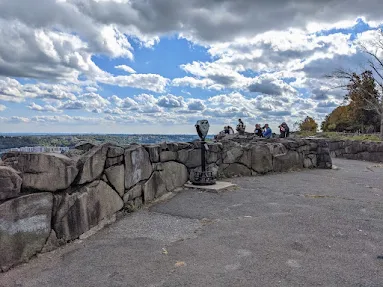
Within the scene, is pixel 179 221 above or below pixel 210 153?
below

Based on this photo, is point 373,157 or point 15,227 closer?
point 15,227

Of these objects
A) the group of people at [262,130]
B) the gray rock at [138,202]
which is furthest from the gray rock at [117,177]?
the group of people at [262,130]


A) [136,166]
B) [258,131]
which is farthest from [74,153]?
[258,131]

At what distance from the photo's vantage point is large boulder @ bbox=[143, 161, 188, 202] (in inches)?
266

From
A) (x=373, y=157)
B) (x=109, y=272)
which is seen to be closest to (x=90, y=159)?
(x=109, y=272)

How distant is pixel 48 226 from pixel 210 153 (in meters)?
5.72

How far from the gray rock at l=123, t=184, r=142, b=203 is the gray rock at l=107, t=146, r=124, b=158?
683mm

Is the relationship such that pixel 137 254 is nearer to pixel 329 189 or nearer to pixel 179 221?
pixel 179 221

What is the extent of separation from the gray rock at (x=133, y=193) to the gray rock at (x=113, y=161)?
578 mm

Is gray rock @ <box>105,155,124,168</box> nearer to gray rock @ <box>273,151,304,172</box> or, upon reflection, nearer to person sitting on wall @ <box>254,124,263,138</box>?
gray rock @ <box>273,151,304,172</box>

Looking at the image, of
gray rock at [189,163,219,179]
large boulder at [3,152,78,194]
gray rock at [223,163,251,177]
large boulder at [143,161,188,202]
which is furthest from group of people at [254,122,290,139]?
large boulder at [3,152,78,194]

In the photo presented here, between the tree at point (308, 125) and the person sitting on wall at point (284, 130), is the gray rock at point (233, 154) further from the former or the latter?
the tree at point (308, 125)

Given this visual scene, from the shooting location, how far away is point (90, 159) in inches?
197

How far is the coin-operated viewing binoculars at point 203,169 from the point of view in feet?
26.8
